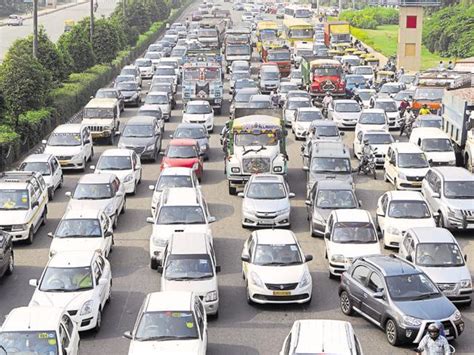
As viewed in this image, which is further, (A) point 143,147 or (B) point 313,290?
(A) point 143,147

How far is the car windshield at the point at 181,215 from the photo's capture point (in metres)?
28.4

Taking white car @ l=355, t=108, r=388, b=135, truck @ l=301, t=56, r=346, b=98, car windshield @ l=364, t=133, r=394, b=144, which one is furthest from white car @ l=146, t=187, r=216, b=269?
truck @ l=301, t=56, r=346, b=98

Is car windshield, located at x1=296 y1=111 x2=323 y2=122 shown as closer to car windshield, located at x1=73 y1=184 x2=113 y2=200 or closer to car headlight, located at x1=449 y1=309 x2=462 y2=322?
car windshield, located at x1=73 y1=184 x2=113 y2=200

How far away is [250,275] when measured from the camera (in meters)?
24.4

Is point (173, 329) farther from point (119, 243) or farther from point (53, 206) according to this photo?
point (53, 206)

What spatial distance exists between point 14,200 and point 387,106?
25366mm

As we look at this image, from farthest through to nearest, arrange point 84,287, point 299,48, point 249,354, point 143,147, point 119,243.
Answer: point 299,48, point 143,147, point 119,243, point 84,287, point 249,354

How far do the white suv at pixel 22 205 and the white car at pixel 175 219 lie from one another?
12.6ft

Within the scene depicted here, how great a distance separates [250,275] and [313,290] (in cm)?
224

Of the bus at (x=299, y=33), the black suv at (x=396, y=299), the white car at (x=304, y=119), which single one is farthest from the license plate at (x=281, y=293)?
the bus at (x=299, y=33)

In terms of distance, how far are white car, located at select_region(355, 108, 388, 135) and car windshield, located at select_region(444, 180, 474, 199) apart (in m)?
13.5

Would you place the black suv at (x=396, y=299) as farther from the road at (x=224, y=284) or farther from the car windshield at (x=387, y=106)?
the car windshield at (x=387, y=106)

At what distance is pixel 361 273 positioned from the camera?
23375mm

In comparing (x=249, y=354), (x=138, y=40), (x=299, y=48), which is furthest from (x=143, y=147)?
(x=138, y=40)
